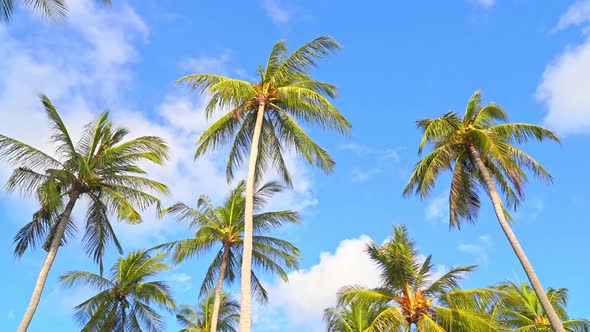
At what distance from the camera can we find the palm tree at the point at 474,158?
21016 millimetres

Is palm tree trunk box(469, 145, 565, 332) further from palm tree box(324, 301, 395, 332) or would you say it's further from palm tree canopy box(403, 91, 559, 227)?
palm tree box(324, 301, 395, 332)

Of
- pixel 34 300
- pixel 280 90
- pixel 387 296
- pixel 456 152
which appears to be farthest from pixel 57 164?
pixel 456 152

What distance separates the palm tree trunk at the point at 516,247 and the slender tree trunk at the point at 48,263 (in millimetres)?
16166

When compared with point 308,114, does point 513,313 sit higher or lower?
lower

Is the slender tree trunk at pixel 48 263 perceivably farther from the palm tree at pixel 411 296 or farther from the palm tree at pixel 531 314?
the palm tree at pixel 531 314

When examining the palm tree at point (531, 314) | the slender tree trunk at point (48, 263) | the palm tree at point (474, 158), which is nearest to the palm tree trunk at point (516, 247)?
the palm tree at point (474, 158)

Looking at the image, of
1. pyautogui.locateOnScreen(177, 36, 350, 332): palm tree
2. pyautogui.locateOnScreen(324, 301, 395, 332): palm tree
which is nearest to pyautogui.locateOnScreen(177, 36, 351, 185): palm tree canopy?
pyautogui.locateOnScreen(177, 36, 350, 332): palm tree

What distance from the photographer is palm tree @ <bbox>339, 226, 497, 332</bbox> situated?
67.5 ft

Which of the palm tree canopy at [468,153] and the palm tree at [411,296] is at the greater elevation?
the palm tree canopy at [468,153]

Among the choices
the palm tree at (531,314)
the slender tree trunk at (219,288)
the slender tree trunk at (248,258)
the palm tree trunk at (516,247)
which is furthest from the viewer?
the palm tree at (531,314)

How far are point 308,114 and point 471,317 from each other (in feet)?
33.7

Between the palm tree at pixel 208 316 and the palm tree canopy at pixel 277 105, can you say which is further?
the palm tree at pixel 208 316

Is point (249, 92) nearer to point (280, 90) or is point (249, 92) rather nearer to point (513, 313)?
point (280, 90)

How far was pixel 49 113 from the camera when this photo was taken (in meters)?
19.5
